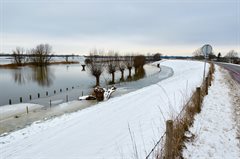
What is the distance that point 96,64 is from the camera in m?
37.8

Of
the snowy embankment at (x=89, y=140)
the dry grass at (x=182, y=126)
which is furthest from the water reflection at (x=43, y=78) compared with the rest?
the dry grass at (x=182, y=126)

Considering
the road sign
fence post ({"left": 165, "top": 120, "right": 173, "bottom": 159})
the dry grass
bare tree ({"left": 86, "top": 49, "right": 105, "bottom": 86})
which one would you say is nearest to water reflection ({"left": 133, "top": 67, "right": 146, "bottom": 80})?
bare tree ({"left": 86, "top": 49, "right": 105, "bottom": 86})

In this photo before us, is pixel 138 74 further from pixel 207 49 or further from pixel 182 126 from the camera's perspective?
pixel 182 126

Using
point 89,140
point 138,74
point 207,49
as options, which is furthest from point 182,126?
point 138,74

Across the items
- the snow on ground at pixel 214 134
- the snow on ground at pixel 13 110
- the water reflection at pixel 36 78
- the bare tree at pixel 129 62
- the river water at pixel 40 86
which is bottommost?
the snow on ground at pixel 13 110

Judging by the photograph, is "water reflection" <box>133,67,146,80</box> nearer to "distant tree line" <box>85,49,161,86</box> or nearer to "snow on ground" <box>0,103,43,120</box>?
"distant tree line" <box>85,49,161,86</box>

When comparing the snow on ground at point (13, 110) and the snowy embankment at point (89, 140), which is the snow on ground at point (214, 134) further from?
the snow on ground at point (13, 110)

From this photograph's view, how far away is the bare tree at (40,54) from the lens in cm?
8914

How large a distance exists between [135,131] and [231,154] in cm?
389

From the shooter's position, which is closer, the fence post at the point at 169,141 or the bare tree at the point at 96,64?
the fence post at the point at 169,141

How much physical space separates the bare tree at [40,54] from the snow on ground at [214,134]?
86.9 m

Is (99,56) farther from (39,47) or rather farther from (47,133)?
(39,47)

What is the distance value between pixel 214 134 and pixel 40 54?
304ft

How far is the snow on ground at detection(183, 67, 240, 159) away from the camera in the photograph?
230 inches
